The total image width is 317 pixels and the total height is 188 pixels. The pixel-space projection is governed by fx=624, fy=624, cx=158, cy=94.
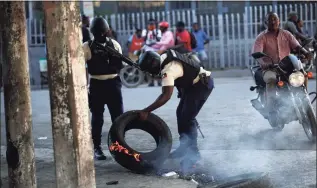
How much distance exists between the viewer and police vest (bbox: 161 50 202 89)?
21.9 ft

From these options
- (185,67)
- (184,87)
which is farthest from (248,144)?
(185,67)

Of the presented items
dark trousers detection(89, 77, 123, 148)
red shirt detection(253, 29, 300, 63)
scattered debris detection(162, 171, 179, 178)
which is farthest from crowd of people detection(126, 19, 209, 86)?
scattered debris detection(162, 171, 179, 178)

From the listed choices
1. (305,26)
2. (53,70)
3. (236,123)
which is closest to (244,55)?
(305,26)

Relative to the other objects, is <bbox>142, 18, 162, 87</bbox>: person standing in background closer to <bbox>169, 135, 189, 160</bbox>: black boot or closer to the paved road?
the paved road

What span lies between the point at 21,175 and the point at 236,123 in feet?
14.2

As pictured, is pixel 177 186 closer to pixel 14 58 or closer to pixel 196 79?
pixel 196 79

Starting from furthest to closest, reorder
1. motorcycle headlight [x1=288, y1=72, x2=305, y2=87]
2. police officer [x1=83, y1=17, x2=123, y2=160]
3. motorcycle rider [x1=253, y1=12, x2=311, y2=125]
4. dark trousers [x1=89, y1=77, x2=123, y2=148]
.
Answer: motorcycle rider [x1=253, y1=12, x2=311, y2=125]
motorcycle headlight [x1=288, y1=72, x2=305, y2=87]
dark trousers [x1=89, y1=77, x2=123, y2=148]
police officer [x1=83, y1=17, x2=123, y2=160]

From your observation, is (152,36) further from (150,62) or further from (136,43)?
(150,62)

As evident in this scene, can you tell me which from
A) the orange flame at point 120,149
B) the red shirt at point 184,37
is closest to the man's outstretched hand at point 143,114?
the orange flame at point 120,149

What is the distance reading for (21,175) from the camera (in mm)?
5715

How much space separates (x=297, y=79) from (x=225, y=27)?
12.2 m

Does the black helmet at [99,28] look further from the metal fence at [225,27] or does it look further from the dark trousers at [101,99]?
the metal fence at [225,27]

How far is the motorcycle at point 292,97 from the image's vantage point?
7.79 metres

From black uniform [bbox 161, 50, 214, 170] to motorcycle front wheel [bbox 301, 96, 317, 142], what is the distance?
4.71 feet
